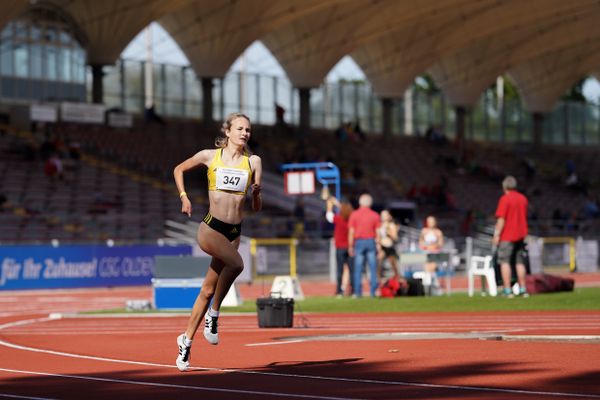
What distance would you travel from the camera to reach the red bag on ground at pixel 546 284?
22.2 metres

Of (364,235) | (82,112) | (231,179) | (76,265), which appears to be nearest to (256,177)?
(231,179)

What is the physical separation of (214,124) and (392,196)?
26.6ft

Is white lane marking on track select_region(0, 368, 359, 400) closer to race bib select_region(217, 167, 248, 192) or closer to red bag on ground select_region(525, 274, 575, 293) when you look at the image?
race bib select_region(217, 167, 248, 192)

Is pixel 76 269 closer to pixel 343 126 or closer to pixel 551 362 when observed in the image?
pixel 551 362

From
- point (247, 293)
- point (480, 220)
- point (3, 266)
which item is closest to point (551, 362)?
point (247, 293)

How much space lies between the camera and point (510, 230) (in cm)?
2045

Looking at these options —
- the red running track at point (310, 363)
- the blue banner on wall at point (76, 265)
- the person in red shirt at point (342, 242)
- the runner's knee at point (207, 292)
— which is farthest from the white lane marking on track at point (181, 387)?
the blue banner on wall at point (76, 265)

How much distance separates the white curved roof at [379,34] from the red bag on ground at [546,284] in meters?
24.7

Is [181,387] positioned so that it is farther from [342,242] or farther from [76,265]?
[76,265]

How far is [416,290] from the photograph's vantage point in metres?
23.8

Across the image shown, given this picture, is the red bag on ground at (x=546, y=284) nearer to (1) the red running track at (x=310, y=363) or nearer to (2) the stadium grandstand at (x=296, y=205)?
(2) the stadium grandstand at (x=296, y=205)

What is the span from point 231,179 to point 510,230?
34.2 ft

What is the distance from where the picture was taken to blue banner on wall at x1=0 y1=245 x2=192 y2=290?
104 feet

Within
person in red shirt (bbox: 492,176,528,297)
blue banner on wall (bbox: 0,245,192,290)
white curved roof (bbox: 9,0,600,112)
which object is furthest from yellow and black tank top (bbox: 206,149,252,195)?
white curved roof (bbox: 9,0,600,112)
